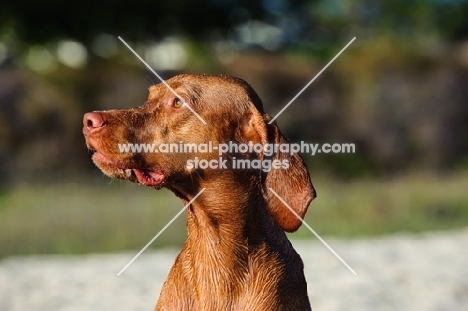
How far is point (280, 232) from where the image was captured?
397cm

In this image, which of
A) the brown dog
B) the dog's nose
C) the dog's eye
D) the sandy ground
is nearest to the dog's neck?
the brown dog

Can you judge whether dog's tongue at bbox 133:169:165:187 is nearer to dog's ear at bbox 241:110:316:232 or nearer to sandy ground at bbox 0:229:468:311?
dog's ear at bbox 241:110:316:232

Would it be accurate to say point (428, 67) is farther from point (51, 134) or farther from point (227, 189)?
point (227, 189)

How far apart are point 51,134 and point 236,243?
14.6 m

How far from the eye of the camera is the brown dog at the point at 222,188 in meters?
3.65

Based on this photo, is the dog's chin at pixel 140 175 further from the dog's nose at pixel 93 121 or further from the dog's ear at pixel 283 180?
the dog's ear at pixel 283 180

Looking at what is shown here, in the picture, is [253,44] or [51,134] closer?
[51,134]

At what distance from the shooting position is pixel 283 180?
3732 mm

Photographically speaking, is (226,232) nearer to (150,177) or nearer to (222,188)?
(222,188)

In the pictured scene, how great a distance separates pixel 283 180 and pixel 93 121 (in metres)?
0.91

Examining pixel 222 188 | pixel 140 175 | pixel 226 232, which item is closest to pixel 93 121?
pixel 140 175

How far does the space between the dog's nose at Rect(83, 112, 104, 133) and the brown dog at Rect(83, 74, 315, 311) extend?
0.27 ft

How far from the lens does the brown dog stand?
3654 millimetres

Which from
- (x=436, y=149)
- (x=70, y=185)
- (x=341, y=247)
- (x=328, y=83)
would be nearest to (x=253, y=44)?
(x=328, y=83)
